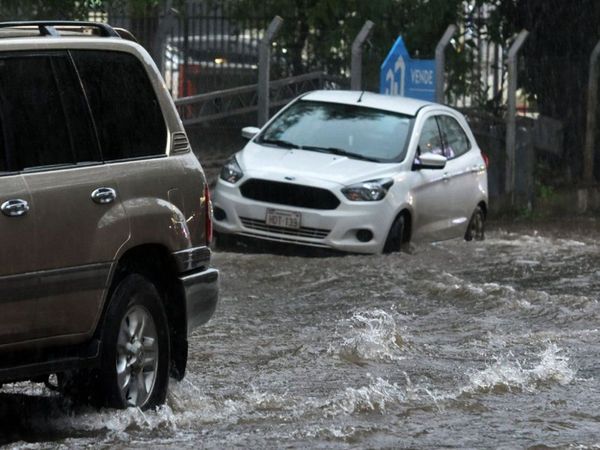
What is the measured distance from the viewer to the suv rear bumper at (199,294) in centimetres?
761

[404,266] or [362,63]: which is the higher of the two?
[362,63]

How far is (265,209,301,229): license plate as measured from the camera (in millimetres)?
13812

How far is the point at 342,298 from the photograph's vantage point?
1215 cm

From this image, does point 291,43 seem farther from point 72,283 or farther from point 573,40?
point 72,283

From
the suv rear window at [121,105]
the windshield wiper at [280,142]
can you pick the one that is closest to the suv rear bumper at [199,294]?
the suv rear window at [121,105]

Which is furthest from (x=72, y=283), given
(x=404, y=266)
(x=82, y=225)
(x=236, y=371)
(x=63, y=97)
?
(x=404, y=266)

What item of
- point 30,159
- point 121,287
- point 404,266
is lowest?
point 404,266

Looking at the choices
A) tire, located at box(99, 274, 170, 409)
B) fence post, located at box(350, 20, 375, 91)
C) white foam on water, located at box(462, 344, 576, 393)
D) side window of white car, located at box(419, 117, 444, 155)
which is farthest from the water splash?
fence post, located at box(350, 20, 375, 91)

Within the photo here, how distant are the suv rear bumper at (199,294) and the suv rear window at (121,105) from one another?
0.62m

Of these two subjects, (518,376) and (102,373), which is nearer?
(102,373)

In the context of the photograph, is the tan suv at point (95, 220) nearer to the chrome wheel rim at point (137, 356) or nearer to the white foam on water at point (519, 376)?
the chrome wheel rim at point (137, 356)

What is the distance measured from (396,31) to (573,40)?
302 cm

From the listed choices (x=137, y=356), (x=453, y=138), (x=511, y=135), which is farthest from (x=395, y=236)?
(x=511, y=135)

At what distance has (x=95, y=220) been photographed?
269 inches
